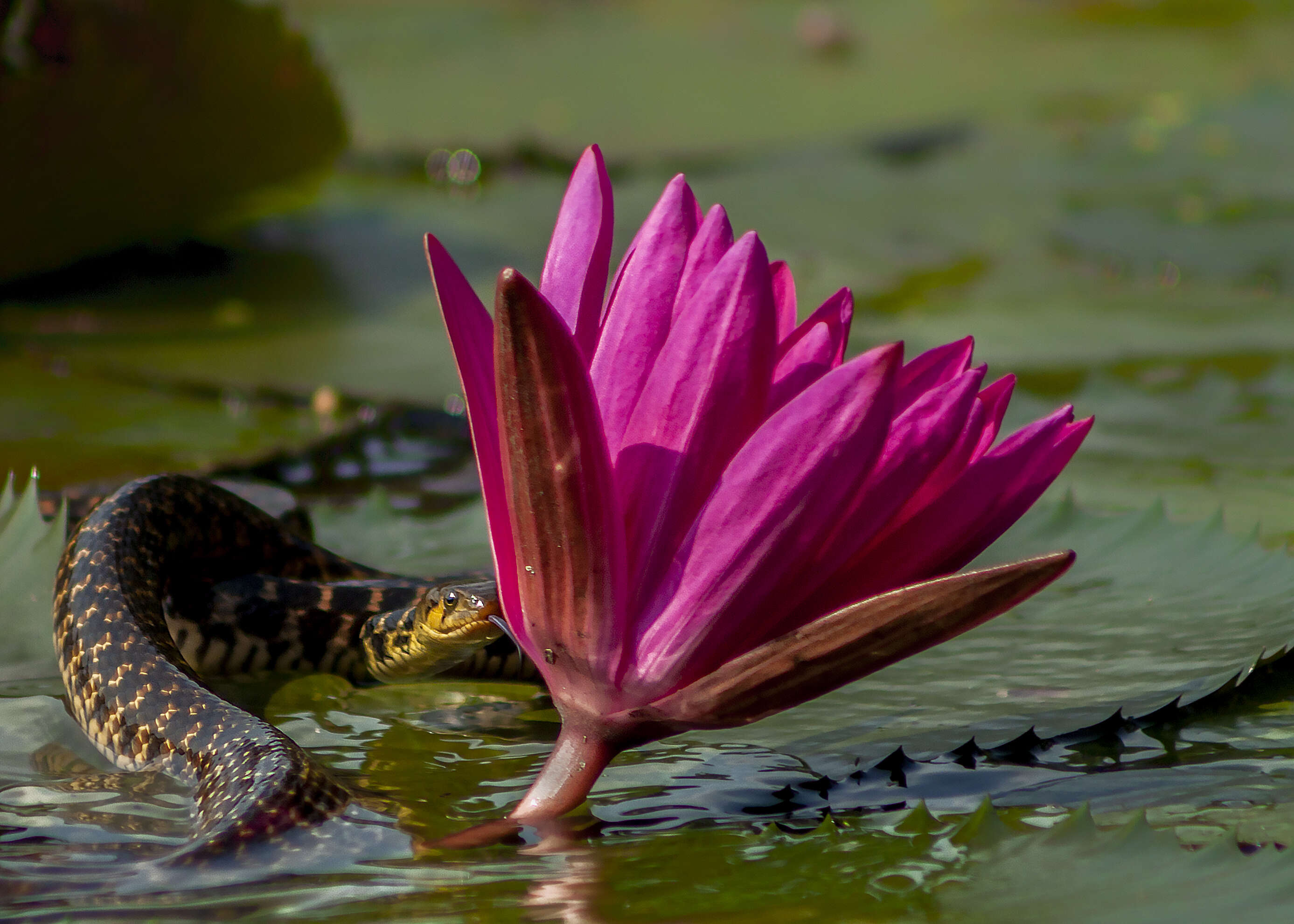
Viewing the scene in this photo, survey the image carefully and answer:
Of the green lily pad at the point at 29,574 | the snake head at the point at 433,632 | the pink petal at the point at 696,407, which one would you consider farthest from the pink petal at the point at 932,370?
the green lily pad at the point at 29,574

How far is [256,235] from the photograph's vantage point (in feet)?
11.9

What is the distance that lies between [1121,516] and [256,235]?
2.73 m

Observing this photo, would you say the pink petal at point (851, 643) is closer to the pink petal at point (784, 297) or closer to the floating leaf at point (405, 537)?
the pink petal at point (784, 297)

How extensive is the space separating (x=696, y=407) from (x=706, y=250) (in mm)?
108

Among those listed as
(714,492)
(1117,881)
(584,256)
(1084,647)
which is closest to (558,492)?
(714,492)

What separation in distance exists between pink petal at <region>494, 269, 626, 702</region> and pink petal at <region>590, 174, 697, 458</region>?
56mm

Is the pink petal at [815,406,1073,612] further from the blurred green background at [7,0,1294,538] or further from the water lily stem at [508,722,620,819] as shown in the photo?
the blurred green background at [7,0,1294,538]

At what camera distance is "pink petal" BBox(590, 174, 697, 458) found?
0.86 m

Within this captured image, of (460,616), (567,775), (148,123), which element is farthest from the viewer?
(148,123)

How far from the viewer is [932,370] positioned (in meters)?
0.88

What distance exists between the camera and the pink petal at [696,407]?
80 centimetres

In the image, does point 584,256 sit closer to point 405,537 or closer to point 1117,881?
point 1117,881

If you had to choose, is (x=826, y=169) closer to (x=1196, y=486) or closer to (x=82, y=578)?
(x=1196, y=486)

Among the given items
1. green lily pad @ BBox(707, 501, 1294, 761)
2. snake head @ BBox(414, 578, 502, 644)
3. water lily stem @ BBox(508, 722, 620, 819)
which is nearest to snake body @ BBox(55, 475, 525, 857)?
snake head @ BBox(414, 578, 502, 644)
